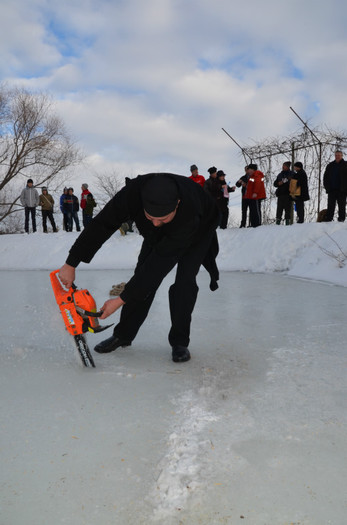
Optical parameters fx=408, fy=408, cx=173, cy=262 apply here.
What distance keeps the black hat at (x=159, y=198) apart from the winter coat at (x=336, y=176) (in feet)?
21.7

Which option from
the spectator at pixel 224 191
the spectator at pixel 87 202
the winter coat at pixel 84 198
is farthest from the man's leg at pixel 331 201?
the winter coat at pixel 84 198

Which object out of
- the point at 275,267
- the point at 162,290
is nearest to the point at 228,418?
the point at 162,290

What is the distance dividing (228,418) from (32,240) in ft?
37.5

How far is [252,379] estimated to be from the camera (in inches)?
84.7

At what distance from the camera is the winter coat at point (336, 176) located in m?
7.54

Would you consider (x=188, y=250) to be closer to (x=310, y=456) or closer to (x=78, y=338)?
(x=78, y=338)

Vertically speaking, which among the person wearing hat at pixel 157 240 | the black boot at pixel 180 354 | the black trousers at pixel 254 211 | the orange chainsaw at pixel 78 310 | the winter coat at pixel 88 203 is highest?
the winter coat at pixel 88 203

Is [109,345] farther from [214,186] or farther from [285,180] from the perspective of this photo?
[285,180]

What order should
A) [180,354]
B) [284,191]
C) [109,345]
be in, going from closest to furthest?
[180,354] → [109,345] → [284,191]

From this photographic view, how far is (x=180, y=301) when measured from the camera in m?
2.47

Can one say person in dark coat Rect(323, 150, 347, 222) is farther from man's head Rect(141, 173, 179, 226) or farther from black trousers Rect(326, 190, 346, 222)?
man's head Rect(141, 173, 179, 226)

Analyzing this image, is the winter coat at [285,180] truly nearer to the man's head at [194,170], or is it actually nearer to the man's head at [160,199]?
the man's head at [194,170]

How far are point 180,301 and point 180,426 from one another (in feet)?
3.06

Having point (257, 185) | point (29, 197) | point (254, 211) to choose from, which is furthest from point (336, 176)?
point (29, 197)
